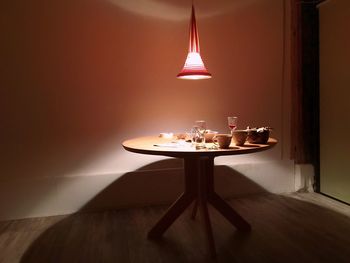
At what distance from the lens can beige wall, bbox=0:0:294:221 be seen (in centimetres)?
254

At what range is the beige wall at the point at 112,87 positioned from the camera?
2543mm

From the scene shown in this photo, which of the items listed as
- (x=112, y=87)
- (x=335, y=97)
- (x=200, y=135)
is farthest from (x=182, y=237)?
(x=335, y=97)

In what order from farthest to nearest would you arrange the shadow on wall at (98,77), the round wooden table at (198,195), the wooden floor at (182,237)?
the shadow on wall at (98,77)
the round wooden table at (198,195)
the wooden floor at (182,237)

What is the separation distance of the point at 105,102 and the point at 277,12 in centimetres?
209

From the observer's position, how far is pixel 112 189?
2771mm

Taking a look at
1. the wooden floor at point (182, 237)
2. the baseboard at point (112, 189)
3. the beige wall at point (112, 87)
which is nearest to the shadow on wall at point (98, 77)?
the beige wall at point (112, 87)

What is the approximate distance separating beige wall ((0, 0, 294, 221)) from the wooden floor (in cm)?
30

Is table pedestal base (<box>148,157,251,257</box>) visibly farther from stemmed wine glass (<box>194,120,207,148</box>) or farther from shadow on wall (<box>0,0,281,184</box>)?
shadow on wall (<box>0,0,281,184</box>)

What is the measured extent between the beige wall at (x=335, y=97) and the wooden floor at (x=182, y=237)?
0.36 meters

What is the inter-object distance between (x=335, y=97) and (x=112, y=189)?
2.41 meters

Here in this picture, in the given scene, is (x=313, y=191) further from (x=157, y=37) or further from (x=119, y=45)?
(x=119, y=45)

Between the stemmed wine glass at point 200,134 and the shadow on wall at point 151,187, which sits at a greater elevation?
the stemmed wine glass at point 200,134

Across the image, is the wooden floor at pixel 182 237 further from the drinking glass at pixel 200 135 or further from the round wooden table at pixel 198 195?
the drinking glass at pixel 200 135

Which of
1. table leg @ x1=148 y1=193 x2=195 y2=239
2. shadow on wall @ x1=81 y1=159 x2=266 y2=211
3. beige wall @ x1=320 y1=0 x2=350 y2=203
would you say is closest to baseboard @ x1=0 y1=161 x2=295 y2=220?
shadow on wall @ x1=81 y1=159 x2=266 y2=211
